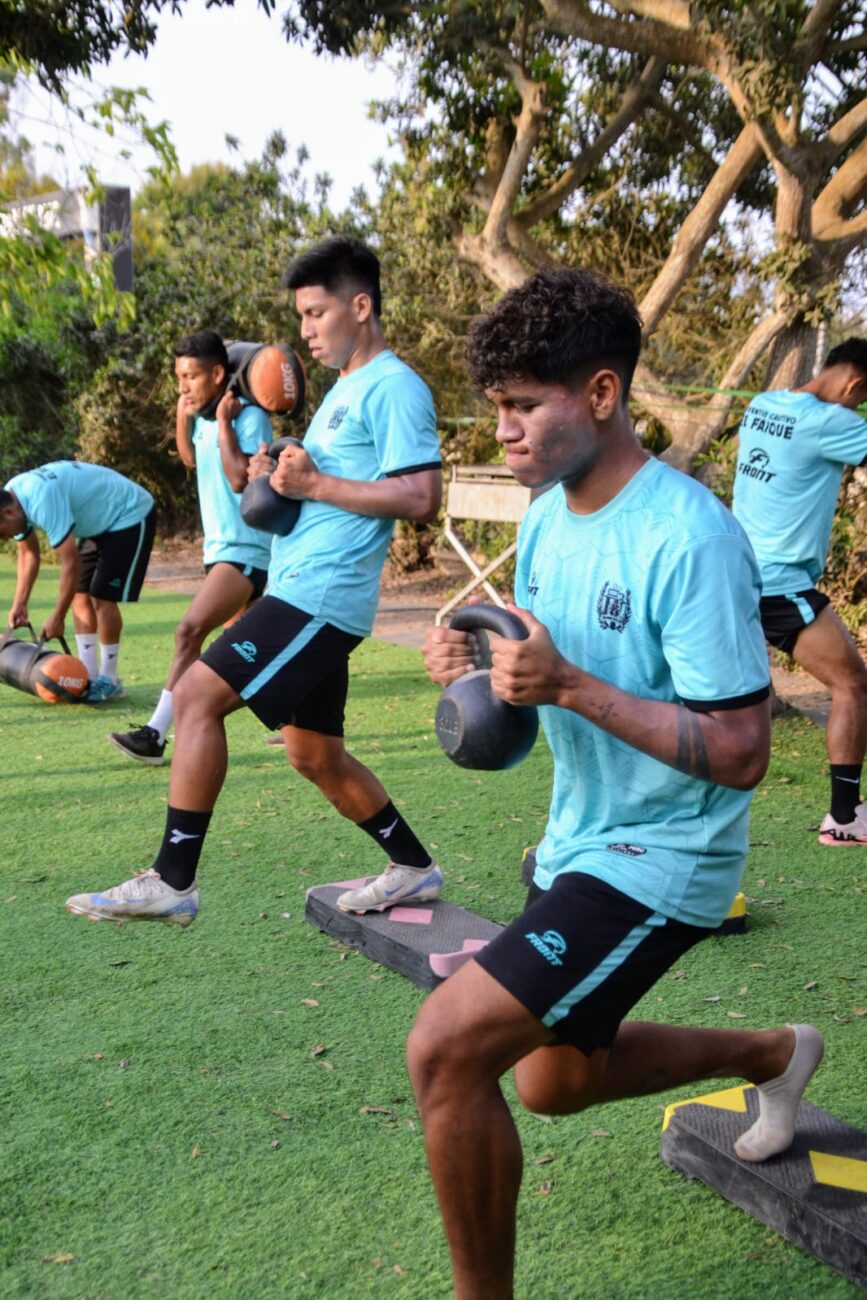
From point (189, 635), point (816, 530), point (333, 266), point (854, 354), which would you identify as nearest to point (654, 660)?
point (333, 266)

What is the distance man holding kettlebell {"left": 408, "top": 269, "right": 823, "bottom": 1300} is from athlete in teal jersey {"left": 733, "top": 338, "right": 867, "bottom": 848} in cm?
299

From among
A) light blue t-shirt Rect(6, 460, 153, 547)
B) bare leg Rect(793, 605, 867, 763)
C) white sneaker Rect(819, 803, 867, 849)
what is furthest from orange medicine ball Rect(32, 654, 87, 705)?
white sneaker Rect(819, 803, 867, 849)

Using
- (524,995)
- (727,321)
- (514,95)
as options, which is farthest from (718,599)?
(727,321)

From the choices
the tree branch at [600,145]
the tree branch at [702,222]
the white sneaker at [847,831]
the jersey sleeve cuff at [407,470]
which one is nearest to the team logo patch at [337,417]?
the jersey sleeve cuff at [407,470]

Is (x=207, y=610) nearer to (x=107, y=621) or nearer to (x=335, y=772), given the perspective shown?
(x=107, y=621)

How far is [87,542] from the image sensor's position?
7543 millimetres

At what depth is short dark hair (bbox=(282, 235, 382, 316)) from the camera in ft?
12.1

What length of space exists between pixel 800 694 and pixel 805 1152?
577 cm

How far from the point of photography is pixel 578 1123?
2.84 metres

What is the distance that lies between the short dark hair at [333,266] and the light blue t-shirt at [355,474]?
0.85 feet

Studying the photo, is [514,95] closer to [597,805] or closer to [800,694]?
[800,694]

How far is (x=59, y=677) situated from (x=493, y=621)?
601 cm

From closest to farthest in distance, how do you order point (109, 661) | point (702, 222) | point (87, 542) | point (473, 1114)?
1. point (473, 1114)
2. point (87, 542)
3. point (109, 661)
4. point (702, 222)

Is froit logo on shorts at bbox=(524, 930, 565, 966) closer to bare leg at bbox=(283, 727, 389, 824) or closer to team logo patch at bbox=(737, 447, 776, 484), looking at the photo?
bare leg at bbox=(283, 727, 389, 824)
